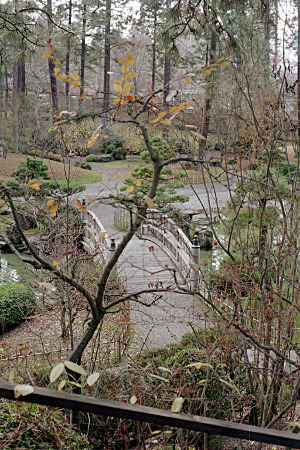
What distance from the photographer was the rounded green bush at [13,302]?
8.61m

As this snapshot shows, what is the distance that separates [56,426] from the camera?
2.15 metres

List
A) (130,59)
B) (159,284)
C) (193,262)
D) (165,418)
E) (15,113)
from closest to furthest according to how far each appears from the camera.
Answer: (165,418) → (130,59) → (193,262) → (159,284) → (15,113)

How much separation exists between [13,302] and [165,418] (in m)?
7.82

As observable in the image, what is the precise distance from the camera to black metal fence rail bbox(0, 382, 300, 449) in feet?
4.75

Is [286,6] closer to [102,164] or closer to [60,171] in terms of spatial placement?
[60,171]

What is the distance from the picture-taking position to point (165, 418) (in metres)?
1.45

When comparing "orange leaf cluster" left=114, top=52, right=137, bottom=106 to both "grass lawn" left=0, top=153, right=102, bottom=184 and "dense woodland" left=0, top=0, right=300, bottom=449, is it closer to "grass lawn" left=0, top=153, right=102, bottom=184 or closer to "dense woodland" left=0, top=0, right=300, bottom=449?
"dense woodland" left=0, top=0, right=300, bottom=449

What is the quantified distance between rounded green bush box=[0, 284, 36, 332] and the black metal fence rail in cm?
733

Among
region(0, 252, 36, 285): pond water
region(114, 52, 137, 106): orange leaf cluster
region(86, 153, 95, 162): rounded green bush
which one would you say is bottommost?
region(0, 252, 36, 285): pond water

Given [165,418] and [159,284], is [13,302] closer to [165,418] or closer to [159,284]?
[159,284]

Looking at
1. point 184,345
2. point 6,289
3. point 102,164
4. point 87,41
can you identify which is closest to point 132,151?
point 102,164

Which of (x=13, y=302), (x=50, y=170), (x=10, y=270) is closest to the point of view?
(x=13, y=302)

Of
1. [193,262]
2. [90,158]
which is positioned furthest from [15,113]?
[193,262]

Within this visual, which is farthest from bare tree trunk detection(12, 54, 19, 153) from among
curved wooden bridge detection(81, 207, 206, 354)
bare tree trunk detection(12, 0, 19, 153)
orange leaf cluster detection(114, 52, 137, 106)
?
orange leaf cluster detection(114, 52, 137, 106)
